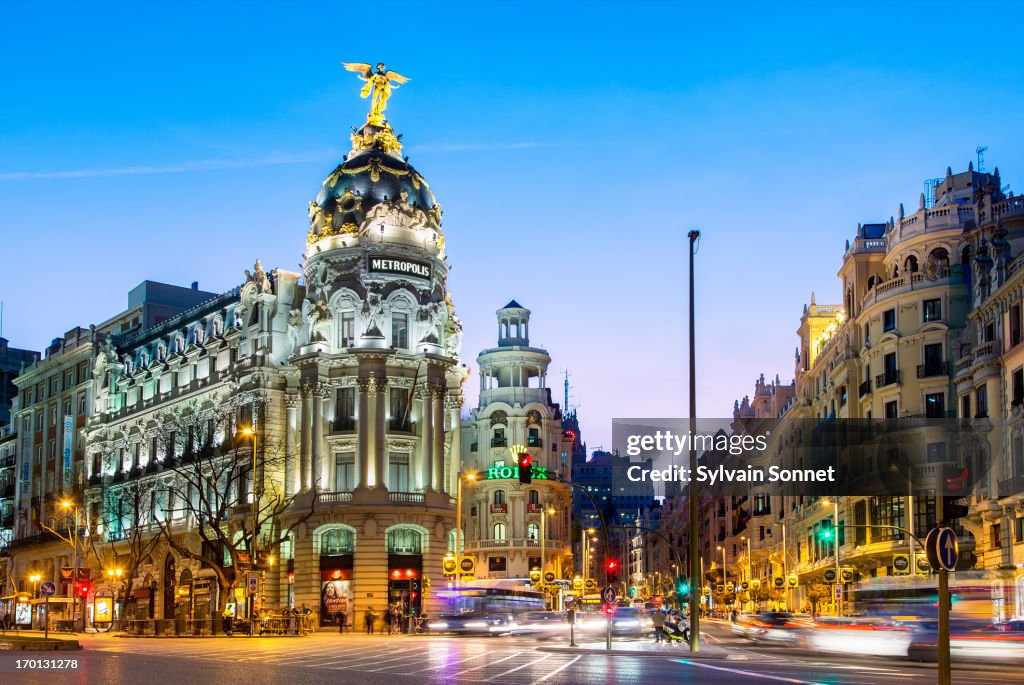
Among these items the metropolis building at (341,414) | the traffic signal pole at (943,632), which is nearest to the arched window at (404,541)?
the metropolis building at (341,414)

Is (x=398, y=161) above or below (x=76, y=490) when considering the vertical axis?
above

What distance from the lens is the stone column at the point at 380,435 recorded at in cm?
7638

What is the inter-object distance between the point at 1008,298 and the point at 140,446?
6468cm

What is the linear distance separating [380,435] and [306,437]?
504cm

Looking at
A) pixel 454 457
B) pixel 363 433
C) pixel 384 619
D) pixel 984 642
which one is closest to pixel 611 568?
pixel 984 642

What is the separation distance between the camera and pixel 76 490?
93.1 metres

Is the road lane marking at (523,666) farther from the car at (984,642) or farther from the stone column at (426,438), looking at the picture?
the stone column at (426,438)

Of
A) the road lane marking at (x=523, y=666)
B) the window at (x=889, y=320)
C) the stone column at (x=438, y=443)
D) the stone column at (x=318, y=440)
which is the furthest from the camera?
the stone column at (x=438, y=443)

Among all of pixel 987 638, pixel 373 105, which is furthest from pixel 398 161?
pixel 987 638

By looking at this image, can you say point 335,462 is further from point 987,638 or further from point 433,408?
point 987,638

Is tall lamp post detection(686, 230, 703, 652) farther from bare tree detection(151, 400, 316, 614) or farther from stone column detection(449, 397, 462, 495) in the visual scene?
stone column detection(449, 397, 462, 495)

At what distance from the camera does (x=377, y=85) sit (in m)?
84.1

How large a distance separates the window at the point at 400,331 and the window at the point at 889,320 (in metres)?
29.0

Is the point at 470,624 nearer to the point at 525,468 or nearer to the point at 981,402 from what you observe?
the point at 981,402
